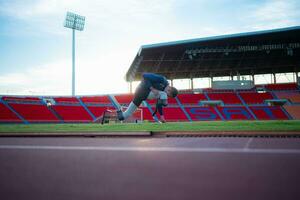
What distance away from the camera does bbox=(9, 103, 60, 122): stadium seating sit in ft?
102

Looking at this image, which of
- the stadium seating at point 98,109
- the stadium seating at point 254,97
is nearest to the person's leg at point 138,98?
the stadium seating at point 98,109

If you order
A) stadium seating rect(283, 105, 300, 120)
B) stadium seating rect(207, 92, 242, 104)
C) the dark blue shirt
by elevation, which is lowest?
stadium seating rect(283, 105, 300, 120)

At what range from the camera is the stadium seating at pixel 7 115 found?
2978 cm

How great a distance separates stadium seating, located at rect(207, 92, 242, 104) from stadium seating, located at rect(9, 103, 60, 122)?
2142cm

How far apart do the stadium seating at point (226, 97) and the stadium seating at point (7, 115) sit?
25.6m

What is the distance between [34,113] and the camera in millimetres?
32000

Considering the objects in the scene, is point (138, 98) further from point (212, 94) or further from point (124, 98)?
point (212, 94)

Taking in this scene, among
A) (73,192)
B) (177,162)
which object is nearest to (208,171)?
(177,162)

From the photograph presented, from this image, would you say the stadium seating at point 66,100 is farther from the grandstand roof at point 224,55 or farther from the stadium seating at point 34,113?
the grandstand roof at point 224,55

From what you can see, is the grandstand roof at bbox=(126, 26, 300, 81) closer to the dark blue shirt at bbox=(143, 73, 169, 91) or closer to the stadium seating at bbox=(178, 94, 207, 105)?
the stadium seating at bbox=(178, 94, 207, 105)

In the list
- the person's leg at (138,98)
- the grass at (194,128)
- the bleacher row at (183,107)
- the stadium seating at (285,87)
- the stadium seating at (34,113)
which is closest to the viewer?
the grass at (194,128)

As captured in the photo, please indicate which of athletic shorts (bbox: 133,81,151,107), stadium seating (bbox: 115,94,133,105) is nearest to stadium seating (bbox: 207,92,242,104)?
stadium seating (bbox: 115,94,133,105)

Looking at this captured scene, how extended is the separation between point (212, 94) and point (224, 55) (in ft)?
18.7

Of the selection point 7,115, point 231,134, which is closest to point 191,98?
point 7,115
